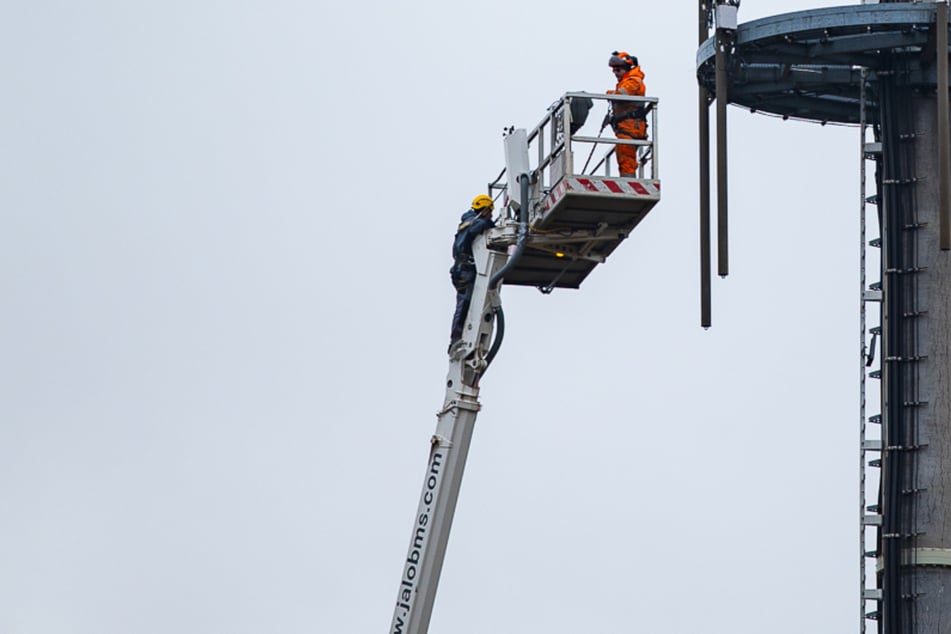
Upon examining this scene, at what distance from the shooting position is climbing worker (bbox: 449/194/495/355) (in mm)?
32062

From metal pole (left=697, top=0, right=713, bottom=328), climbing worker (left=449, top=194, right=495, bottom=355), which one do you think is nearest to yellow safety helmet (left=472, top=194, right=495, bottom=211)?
climbing worker (left=449, top=194, right=495, bottom=355)

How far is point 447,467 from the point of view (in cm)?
3177

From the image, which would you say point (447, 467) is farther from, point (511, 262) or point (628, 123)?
point (628, 123)

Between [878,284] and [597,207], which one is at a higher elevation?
[878,284]

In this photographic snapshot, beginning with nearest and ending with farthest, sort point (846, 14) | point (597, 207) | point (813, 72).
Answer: point (597, 207)
point (846, 14)
point (813, 72)

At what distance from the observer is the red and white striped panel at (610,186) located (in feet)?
97.3

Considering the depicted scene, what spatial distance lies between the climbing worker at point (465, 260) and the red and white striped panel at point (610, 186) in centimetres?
246

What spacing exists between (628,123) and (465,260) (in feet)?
11.1

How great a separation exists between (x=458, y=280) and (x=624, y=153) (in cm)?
347

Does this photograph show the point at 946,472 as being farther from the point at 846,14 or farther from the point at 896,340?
the point at 846,14

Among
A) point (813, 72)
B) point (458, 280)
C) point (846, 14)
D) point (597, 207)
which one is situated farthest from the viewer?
point (813, 72)

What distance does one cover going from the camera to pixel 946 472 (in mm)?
41781

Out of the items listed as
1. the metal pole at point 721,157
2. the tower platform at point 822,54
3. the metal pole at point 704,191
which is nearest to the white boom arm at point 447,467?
the metal pole at point 721,157

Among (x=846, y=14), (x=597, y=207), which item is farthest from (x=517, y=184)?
(x=846, y=14)
